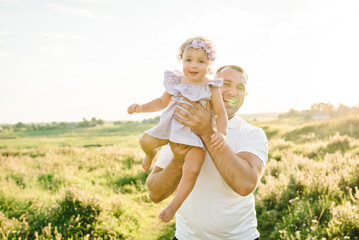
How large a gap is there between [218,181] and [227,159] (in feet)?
0.94

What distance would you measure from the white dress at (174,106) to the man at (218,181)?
7 cm

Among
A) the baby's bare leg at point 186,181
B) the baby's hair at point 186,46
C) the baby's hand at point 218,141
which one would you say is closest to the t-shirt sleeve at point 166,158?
the baby's bare leg at point 186,181

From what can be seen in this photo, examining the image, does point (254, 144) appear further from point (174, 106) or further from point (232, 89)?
point (174, 106)

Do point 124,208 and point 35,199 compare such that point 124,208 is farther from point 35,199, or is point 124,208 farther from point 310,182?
point 310,182

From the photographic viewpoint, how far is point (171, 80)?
116 inches

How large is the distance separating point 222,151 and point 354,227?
12.5 feet

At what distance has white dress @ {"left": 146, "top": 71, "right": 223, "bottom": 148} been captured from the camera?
8.72 feet

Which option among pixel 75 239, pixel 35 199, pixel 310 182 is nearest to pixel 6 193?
pixel 35 199

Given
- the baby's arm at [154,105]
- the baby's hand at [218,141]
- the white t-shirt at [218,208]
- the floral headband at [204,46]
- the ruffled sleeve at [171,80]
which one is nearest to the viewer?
the baby's hand at [218,141]

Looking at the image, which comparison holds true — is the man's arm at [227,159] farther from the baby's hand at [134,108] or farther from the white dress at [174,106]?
the baby's hand at [134,108]

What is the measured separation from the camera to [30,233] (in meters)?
5.66

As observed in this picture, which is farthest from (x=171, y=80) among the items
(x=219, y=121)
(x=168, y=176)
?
(x=168, y=176)

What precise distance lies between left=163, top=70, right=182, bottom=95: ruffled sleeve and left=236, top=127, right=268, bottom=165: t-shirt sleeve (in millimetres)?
895

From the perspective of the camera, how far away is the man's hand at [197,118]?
2.63 metres
